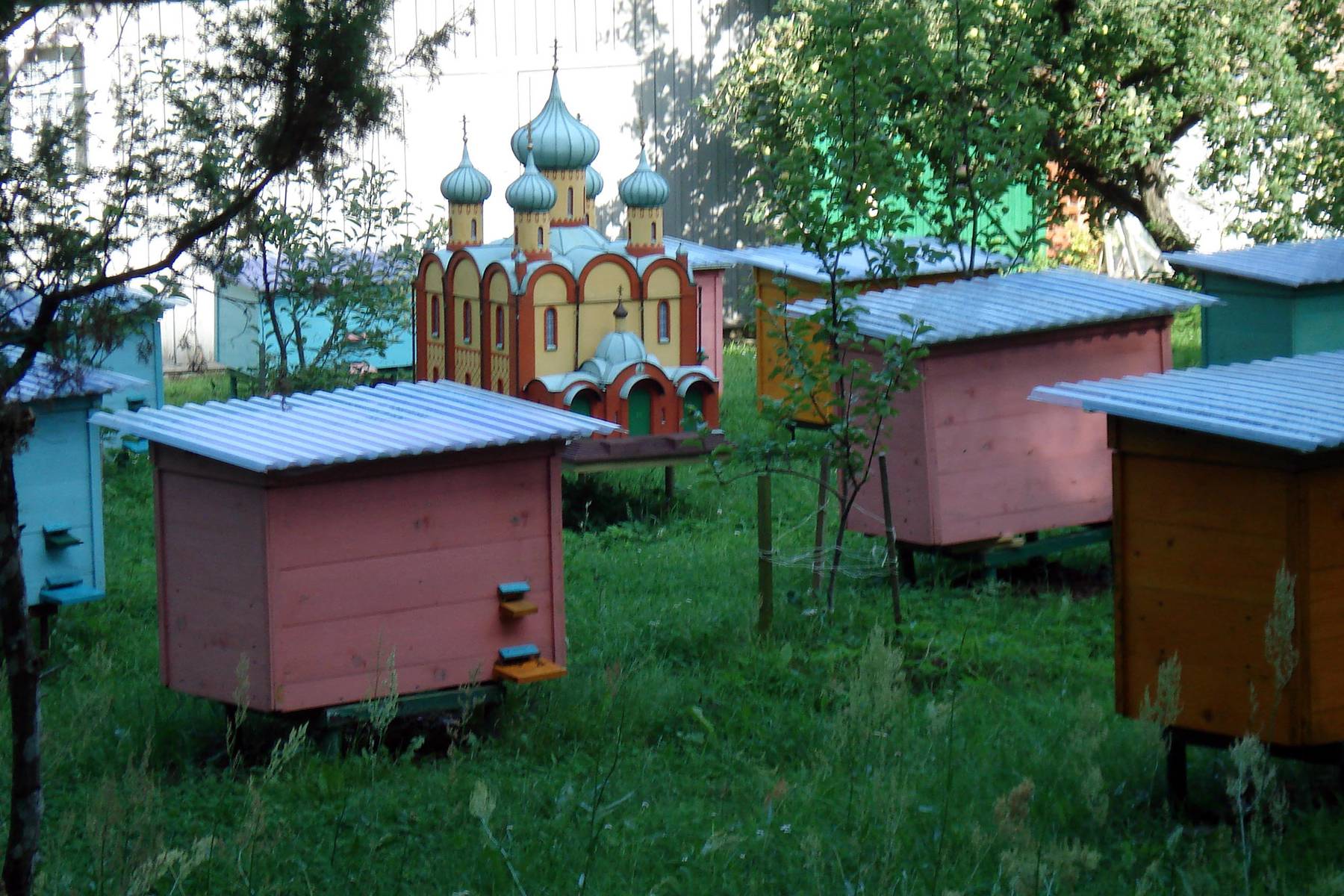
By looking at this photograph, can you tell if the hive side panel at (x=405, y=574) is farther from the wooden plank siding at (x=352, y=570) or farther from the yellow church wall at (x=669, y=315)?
the yellow church wall at (x=669, y=315)

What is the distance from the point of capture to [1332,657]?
4.54 metres

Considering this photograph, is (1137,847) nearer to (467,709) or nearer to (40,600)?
(467,709)

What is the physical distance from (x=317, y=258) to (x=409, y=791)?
590 centimetres

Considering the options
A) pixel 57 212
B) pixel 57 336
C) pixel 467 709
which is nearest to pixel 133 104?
pixel 57 212

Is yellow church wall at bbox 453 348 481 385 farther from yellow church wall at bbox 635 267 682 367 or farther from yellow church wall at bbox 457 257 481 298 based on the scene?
yellow church wall at bbox 635 267 682 367

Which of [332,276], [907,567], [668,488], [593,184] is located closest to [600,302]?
[668,488]

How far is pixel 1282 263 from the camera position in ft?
31.7

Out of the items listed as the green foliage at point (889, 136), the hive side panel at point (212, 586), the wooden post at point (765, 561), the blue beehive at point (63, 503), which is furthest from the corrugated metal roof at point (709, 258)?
the hive side panel at point (212, 586)

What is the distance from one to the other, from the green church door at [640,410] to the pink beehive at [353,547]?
372cm

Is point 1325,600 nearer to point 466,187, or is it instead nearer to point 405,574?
point 405,574

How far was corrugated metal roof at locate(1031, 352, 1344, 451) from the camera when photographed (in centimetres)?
434

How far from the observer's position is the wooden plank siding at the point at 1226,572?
14.7 ft

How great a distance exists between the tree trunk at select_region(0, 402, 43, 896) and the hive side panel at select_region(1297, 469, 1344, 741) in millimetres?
3304

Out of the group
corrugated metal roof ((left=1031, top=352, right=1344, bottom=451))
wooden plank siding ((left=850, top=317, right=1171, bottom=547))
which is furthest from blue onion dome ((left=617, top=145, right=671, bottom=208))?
corrugated metal roof ((left=1031, top=352, right=1344, bottom=451))
